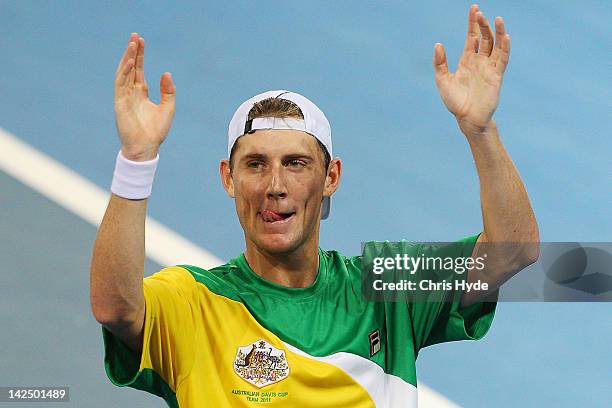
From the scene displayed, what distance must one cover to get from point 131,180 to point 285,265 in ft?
2.82

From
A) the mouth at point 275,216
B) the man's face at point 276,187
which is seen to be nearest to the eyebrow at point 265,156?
the man's face at point 276,187

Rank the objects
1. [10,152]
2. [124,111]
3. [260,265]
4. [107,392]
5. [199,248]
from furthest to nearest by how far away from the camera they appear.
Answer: [10,152] < [199,248] < [107,392] < [260,265] < [124,111]

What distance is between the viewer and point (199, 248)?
7.59m

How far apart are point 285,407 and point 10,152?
4568 millimetres

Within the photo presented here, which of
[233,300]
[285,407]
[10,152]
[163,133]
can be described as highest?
[10,152]

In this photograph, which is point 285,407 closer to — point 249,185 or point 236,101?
point 249,185

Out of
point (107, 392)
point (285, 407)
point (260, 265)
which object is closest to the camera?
point (285, 407)

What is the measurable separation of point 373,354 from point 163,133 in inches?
45.0

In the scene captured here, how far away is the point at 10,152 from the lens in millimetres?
8375

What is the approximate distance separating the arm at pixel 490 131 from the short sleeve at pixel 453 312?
19cm

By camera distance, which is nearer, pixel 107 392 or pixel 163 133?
pixel 163 133

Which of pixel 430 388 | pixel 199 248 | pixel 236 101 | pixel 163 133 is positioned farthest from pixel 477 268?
pixel 236 101

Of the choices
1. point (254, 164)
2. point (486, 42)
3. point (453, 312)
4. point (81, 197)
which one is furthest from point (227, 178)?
point (81, 197)

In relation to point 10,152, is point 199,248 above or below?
below
